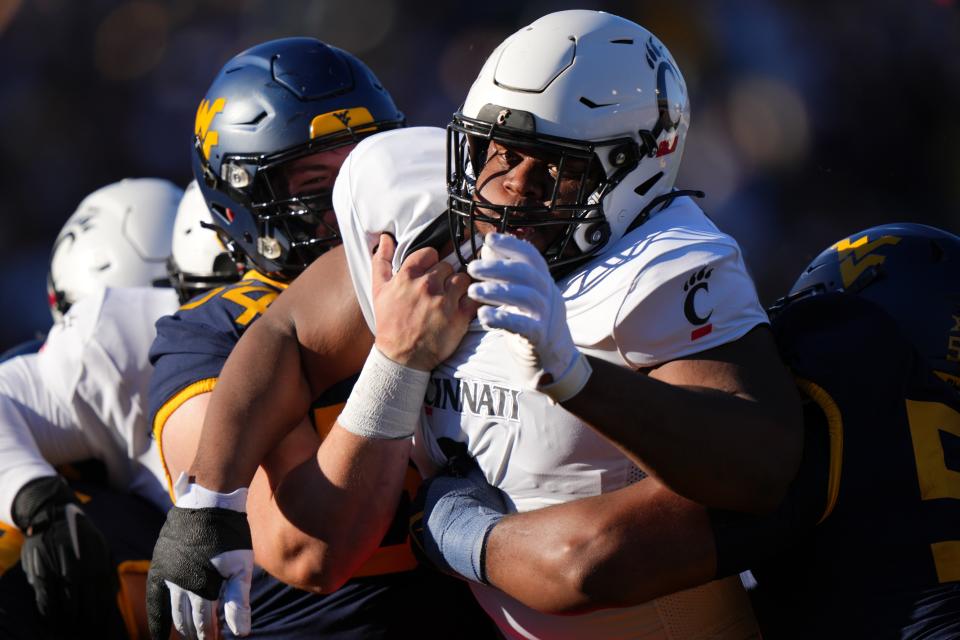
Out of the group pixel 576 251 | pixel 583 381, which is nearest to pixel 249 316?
pixel 576 251

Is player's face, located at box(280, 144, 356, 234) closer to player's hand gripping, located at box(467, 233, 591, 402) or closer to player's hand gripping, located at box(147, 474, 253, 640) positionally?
player's hand gripping, located at box(147, 474, 253, 640)

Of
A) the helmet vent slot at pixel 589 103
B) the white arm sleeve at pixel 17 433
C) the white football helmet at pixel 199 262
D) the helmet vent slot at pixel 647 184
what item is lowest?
the white arm sleeve at pixel 17 433

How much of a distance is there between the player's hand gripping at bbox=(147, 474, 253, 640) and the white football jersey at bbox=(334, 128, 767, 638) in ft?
1.16

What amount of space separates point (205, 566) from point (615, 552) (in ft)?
2.25

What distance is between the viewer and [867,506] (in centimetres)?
162

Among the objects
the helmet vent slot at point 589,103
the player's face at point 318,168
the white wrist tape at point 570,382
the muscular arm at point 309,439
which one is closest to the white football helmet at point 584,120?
the helmet vent slot at point 589,103

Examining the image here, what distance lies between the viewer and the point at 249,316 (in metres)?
2.29

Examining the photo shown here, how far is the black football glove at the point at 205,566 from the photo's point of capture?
1762 millimetres

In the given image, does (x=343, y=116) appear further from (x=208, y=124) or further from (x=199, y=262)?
(x=199, y=262)

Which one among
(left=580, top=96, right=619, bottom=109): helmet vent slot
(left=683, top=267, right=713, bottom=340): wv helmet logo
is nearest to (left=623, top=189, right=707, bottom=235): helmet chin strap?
(left=580, top=96, right=619, bottom=109): helmet vent slot

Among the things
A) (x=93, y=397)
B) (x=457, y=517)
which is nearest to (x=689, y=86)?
(x=93, y=397)

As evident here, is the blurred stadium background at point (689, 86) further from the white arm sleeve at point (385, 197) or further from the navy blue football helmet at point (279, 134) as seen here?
the white arm sleeve at point (385, 197)

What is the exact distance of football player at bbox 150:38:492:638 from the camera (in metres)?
1.81

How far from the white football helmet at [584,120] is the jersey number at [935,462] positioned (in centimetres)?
55
